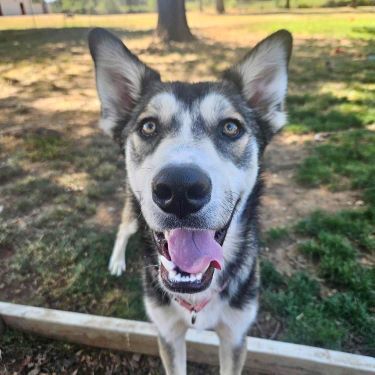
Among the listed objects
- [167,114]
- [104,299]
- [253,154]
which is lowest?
[104,299]

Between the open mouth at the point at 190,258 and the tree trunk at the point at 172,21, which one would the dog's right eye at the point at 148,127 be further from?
the tree trunk at the point at 172,21

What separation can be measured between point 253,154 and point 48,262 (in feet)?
8.70

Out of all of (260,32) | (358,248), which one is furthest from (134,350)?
(260,32)

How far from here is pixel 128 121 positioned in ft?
10.2

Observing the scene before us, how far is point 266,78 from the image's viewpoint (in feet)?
9.86

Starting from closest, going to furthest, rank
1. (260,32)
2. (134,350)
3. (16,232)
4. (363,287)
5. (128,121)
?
(128,121), (134,350), (363,287), (16,232), (260,32)

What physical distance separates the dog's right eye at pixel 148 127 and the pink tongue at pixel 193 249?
724 mm

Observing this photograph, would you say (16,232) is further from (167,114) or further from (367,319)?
(367,319)

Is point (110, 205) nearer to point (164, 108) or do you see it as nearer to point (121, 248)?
point (121, 248)

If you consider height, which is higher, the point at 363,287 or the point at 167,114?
the point at 167,114

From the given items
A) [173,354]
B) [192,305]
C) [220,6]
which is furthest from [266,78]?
[220,6]

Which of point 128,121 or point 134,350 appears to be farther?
point 134,350

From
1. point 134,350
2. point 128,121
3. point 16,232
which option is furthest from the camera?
point 16,232

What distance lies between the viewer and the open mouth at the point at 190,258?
2352 millimetres
